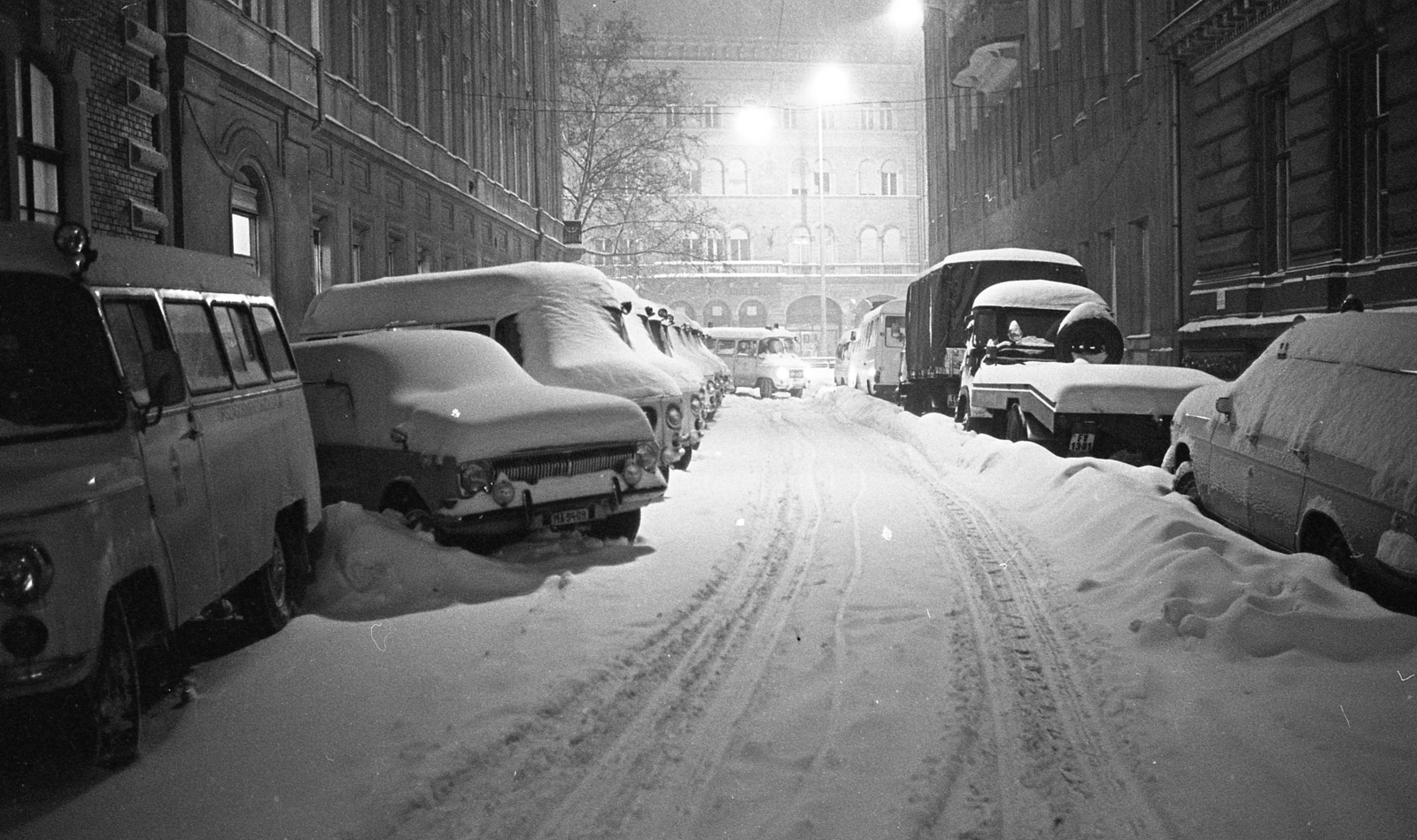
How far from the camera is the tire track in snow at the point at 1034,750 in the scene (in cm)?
418

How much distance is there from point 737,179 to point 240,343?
73.9 meters

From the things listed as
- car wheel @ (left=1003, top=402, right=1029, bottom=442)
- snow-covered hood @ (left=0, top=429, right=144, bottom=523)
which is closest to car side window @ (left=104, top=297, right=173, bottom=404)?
snow-covered hood @ (left=0, top=429, right=144, bottom=523)

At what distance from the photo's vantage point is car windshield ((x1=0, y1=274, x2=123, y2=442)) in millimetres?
4723

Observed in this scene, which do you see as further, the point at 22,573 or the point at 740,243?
the point at 740,243

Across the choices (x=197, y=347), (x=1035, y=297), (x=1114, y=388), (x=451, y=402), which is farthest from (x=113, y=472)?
(x=1035, y=297)

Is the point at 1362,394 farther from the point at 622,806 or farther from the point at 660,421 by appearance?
the point at 660,421

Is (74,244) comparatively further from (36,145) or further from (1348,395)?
(36,145)

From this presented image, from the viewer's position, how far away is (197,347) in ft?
20.0

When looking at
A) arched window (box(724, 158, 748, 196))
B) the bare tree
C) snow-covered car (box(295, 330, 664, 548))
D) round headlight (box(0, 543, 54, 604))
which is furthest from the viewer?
arched window (box(724, 158, 748, 196))

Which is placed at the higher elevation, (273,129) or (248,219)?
(273,129)

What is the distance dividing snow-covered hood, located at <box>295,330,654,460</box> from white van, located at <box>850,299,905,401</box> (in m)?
21.7

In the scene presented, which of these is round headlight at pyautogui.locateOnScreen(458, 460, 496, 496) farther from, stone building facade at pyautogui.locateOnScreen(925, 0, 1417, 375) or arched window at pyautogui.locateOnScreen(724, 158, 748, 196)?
arched window at pyautogui.locateOnScreen(724, 158, 748, 196)

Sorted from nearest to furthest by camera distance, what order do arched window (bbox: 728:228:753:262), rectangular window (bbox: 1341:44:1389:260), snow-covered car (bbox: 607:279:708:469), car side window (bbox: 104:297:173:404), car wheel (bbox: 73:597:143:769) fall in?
car wheel (bbox: 73:597:143:769) < car side window (bbox: 104:297:173:404) < snow-covered car (bbox: 607:279:708:469) < rectangular window (bbox: 1341:44:1389:260) < arched window (bbox: 728:228:753:262)

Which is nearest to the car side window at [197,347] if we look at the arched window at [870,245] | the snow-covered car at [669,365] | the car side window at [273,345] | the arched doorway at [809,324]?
the car side window at [273,345]
